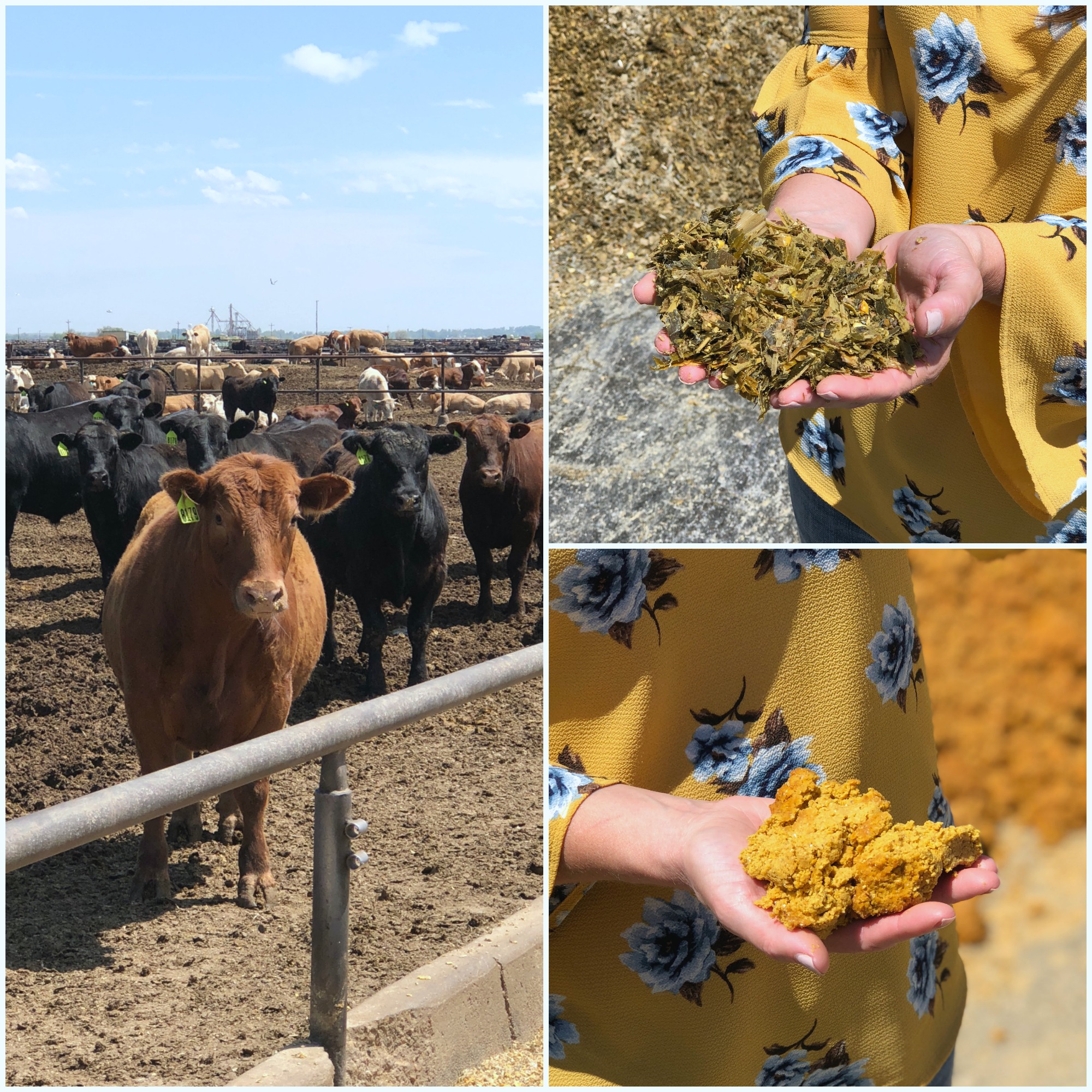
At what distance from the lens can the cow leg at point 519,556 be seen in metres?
2.19

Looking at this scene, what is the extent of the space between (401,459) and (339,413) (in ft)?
0.69

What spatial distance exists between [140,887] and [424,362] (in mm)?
1106

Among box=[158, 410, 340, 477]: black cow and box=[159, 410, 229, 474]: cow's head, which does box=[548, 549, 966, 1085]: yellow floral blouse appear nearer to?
box=[158, 410, 340, 477]: black cow

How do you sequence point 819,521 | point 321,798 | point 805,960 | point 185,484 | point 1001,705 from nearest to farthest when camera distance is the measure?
point 805,960 < point 819,521 < point 321,798 < point 1001,705 < point 185,484

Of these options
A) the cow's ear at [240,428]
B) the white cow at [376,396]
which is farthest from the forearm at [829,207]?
the cow's ear at [240,428]

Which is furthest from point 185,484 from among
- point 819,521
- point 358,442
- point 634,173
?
point 634,173

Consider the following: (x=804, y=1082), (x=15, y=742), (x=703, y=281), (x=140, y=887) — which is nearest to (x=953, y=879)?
(x=804, y=1082)

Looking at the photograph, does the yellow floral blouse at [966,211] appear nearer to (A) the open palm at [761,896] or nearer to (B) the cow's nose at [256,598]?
(A) the open palm at [761,896]

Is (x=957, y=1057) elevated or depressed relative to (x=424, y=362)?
depressed

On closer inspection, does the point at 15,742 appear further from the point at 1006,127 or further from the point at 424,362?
the point at 1006,127

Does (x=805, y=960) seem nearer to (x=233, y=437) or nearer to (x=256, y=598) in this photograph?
(x=256, y=598)

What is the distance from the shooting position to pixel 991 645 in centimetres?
170

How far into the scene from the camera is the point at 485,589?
225cm

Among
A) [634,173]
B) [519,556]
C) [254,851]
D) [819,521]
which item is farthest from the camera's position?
[634,173]
